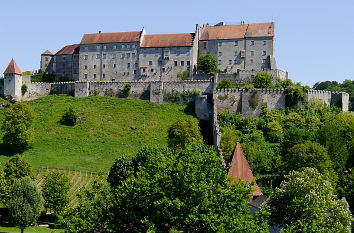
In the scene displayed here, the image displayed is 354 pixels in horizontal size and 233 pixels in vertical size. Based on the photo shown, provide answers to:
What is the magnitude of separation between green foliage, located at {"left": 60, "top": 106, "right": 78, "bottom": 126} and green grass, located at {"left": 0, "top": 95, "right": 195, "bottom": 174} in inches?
39.0

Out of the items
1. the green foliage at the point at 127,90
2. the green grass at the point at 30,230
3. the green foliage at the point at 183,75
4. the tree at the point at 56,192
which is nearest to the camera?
the green grass at the point at 30,230

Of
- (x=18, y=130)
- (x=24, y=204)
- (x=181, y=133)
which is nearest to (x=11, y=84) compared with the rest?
(x=18, y=130)

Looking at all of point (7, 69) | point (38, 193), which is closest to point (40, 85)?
point (7, 69)

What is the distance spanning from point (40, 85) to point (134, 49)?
60.4 ft

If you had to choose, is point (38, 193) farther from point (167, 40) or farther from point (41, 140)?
point (167, 40)

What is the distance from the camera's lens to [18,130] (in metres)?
73.7

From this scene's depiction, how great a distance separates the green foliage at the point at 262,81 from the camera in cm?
8500

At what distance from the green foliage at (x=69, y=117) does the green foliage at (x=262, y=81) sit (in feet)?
95.6

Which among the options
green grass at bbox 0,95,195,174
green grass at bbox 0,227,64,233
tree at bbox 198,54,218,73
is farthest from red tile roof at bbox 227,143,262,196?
tree at bbox 198,54,218,73

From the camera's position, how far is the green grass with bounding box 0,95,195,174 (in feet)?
229

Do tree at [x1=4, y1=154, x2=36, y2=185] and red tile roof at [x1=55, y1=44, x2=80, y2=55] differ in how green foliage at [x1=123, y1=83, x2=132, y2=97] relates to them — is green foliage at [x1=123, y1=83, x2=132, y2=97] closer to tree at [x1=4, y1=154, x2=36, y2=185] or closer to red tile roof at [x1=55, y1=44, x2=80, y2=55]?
red tile roof at [x1=55, y1=44, x2=80, y2=55]

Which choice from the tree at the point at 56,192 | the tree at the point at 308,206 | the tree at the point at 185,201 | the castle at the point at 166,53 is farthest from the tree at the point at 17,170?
the castle at the point at 166,53

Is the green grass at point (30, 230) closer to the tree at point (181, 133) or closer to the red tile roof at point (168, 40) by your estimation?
the tree at point (181, 133)

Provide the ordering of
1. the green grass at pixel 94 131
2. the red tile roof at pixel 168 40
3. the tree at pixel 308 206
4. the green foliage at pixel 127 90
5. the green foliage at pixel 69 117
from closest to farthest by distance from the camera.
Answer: the tree at pixel 308 206 < the green grass at pixel 94 131 < the green foliage at pixel 69 117 < the green foliage at pixel 127 90 < the red tile roof at pixel 168 40
